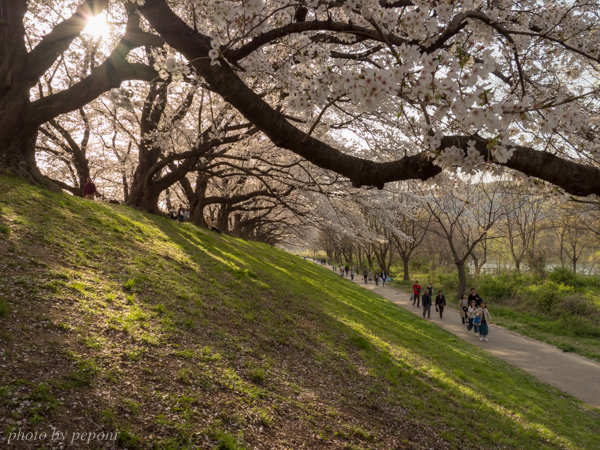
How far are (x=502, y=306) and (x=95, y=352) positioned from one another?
22.1m

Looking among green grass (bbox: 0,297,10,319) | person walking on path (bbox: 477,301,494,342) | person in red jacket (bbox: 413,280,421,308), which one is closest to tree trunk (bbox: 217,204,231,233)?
person in red jacket (bbox: 413,280,421,308)

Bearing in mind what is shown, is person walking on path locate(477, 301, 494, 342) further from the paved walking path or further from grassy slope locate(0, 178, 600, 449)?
grassy slope locate(0, 178, 600, 449)

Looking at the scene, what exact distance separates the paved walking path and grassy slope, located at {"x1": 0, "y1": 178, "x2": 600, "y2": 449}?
3.36 feet

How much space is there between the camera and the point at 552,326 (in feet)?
49.5

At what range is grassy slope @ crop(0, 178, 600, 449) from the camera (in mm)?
2902

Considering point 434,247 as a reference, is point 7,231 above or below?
below

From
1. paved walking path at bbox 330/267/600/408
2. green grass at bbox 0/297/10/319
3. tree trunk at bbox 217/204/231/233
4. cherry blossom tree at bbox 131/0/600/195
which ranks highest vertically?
cherry blossom tree at bbox 131/0/600/195

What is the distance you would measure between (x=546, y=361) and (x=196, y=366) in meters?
12.0

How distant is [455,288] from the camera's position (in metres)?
26.5

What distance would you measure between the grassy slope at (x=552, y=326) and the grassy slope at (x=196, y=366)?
615 centimetres

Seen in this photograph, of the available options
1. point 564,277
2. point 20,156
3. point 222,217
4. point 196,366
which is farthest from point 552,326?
point 20,156

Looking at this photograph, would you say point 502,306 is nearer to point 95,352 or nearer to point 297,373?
point 297,373

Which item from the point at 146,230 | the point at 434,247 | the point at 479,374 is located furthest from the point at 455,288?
the point at 146,230

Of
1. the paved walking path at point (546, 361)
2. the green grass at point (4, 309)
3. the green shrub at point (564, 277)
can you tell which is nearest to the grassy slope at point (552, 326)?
the paved walking path at point (546, 361)
